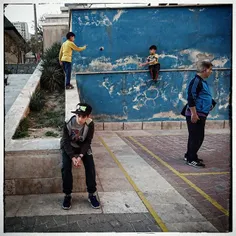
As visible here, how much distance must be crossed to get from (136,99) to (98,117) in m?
1.39

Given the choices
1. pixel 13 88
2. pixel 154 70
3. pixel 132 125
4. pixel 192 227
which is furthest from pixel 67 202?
pixel 13 88

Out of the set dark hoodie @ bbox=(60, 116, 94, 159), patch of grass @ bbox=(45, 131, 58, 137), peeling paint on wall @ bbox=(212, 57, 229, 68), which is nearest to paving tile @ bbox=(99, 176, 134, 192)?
dark hoodie @ bbox=(60, 116, 94, 159)

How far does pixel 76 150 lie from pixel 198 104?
98.6 inches

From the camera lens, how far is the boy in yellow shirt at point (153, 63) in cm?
796

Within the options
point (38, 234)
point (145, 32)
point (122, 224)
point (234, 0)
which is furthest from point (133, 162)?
point (145, 32)

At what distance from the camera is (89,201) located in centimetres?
342

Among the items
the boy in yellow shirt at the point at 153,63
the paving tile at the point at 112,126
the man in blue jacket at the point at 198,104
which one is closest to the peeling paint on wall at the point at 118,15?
the boy in yellow shirt at the point at 153,63

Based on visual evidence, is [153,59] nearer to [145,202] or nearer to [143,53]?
[143,53]

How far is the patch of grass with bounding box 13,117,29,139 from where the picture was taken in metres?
4.24

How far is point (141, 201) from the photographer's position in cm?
347

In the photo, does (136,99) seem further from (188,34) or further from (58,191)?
(58,191)

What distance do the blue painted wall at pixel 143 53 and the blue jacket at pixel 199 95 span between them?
3764 millimetres

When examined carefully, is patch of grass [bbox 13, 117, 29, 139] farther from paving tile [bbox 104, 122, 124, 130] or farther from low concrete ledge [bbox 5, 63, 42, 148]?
paving tile [bbox 104, 122, 124, 130]

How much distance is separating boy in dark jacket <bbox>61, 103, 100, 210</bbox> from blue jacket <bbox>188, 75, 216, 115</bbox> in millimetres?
2133
